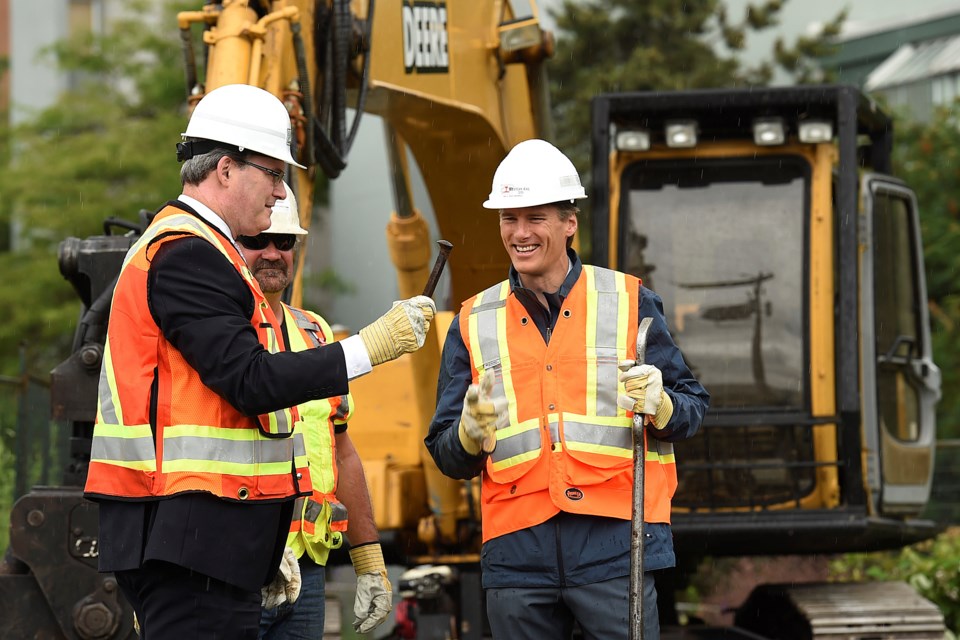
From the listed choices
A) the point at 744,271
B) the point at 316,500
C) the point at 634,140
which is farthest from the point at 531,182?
the point at 744,271

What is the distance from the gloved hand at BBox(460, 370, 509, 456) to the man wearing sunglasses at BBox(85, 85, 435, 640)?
569 mm

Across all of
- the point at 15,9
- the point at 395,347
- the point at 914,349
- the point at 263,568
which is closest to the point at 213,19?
the point at 395,347

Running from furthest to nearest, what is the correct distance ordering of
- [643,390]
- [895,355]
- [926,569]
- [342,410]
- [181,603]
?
[926,569] → [895,355] → [342,410] → [643,390] → [181,603]

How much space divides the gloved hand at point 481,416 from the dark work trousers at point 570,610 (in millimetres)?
436

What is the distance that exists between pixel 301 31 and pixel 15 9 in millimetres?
27827

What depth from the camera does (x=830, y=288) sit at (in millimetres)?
8359

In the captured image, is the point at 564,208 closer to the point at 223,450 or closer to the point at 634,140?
the point at 223,450

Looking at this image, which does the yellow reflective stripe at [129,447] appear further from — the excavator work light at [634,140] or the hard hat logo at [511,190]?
the excavator work light at [634,140]

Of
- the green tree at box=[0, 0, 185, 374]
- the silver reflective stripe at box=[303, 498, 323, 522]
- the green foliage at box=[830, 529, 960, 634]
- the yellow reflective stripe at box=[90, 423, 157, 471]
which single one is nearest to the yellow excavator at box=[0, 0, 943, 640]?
the green foliage at box=[830, 529, 960, 634]

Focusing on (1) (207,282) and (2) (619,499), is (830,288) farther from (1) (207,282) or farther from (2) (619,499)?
(1) (207,282)

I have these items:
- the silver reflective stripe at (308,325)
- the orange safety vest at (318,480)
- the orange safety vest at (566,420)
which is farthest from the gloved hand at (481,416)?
the silver reflective stripe at (308,325)

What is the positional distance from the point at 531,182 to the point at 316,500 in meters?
1.17

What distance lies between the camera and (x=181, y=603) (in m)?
3.66

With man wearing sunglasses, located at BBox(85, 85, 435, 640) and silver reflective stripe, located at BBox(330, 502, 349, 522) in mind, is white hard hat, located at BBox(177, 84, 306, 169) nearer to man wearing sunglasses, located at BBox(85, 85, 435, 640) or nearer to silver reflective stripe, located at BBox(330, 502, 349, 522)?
man wearing sunglasses, located at BBox(85, 85, 435, 640)
